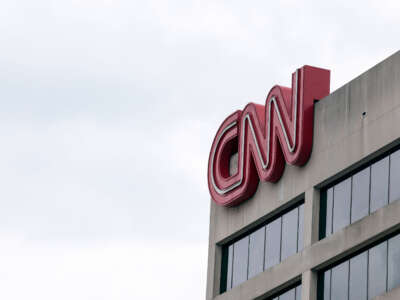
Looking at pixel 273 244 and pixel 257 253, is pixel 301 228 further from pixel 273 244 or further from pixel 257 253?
pixel 257 253

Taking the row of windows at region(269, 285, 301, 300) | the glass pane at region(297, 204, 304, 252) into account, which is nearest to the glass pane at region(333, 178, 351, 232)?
the glass pane at region(297, 204, 304, 252)

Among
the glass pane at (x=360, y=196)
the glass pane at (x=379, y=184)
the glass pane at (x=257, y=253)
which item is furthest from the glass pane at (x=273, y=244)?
the glass pane at (x=379, y=184)

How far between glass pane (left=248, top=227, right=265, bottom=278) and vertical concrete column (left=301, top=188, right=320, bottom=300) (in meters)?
4.64

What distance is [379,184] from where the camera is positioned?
6675 centimetres

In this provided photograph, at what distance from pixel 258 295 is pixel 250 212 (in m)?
4.61

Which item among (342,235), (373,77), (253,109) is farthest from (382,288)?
(253,109)

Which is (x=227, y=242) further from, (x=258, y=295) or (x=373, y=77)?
(x=373, y=77)

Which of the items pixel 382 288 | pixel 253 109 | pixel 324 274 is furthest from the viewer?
pixel 253 109

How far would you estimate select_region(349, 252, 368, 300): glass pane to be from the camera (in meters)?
66.5

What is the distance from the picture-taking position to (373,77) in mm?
67812

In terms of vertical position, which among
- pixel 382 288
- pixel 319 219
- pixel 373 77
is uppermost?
pixel 373 77

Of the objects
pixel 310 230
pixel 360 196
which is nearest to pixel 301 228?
pixel 310 230

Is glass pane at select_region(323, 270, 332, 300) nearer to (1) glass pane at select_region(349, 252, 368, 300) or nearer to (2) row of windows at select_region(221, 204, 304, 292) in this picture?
(1) glass pane at select_region(349, 252, 368, 300)

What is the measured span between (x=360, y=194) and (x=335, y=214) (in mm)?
2289
